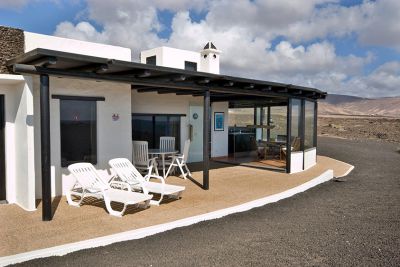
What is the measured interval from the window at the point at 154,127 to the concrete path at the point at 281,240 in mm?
5384

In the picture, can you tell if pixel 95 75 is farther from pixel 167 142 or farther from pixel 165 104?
pixel 165 104

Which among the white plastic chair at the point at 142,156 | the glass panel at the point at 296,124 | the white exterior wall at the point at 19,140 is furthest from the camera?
the glass panel at the point at 296,124

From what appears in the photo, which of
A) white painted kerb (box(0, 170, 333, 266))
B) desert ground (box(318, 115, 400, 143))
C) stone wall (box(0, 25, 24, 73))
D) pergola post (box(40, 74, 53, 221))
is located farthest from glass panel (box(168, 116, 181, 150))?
desert ground (box(318, 115, 400, 143))

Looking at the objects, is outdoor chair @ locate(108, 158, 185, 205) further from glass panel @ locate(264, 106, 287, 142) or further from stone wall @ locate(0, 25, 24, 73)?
glass panel @ locate(264, 106, 287, 142)

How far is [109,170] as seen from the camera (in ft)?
27.9

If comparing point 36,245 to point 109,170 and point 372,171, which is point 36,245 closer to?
point 109,170

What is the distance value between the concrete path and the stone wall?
383 cm

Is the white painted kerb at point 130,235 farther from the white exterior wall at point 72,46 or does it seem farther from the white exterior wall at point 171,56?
the white exterior wall at point 171,56

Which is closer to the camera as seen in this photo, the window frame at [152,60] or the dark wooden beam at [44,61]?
the dark wooden beam at [44,61]

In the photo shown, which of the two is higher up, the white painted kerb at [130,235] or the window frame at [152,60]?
the window frame at [152,60]

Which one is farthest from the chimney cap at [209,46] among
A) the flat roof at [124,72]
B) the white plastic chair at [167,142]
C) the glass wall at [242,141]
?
the flat roof at [124,72]

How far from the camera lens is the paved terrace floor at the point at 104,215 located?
4.89m

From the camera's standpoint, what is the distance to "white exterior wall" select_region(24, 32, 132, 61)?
7000 mm

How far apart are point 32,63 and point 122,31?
136 feet
